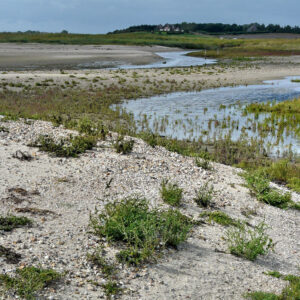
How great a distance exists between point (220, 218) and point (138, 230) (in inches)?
98.8

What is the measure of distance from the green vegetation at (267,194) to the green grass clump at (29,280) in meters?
6.33

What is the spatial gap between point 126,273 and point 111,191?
349 centimetres

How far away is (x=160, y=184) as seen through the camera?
10352 millimetres

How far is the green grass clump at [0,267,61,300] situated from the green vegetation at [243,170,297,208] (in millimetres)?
6326

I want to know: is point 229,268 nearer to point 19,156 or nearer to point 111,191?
point 111,191

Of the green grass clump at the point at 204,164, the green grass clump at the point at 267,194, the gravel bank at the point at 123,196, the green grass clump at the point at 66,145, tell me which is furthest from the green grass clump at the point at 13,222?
the green grass clump at the point at 204,164

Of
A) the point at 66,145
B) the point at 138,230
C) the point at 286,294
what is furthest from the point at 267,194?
the point at 66,145

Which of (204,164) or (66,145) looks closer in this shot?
(204,164)

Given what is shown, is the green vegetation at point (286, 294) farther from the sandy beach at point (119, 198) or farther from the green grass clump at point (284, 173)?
the green grass clump at point (284, 173)

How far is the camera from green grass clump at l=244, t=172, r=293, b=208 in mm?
10539

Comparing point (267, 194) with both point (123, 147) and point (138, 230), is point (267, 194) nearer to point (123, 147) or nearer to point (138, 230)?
point (123, 147)

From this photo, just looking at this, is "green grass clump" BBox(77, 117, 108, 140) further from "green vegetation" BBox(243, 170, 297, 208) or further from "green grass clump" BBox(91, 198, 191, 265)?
"green grass clump" BBox(91, 198, 191, 265)

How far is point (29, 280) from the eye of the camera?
5.65 meters

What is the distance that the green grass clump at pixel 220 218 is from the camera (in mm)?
8898
